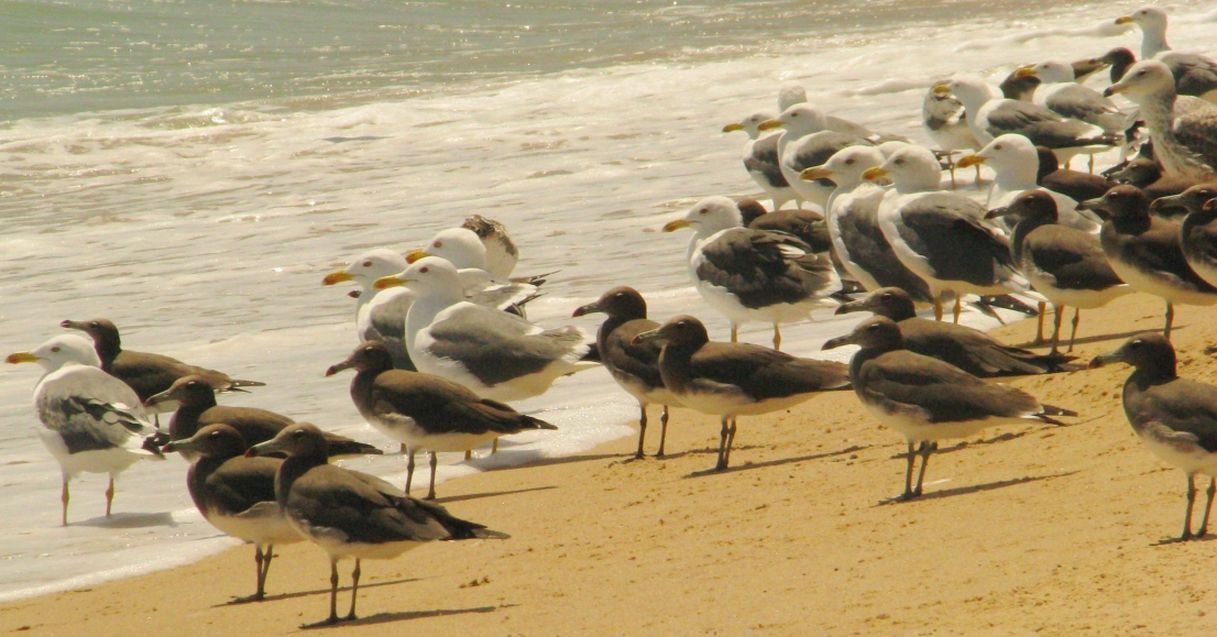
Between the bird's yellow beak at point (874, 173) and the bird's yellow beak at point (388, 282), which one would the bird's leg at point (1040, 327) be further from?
the bird's yellow beak at point (388, 282)

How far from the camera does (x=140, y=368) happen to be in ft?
32.5

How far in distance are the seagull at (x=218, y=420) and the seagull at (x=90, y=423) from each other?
1.96ft

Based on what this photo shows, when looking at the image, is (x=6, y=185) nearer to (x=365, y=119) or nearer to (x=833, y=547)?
(x=365, y=119)

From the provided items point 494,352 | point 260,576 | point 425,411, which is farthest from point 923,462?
point 494,352

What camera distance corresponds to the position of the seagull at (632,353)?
887cm

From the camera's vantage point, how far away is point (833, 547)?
6.41 meters

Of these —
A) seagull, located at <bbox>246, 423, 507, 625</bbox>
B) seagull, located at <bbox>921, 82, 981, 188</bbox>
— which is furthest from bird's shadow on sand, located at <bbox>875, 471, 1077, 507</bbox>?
seagull, located at <bbox>921, 82, 981, 188</bbox>

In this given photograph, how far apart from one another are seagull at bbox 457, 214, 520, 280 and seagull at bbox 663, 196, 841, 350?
86.5 inches

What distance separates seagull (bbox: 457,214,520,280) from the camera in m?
12.5

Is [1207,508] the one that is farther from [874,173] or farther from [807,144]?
[807,144]

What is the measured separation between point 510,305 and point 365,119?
13.2 meters

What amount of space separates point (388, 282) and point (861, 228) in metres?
3.09

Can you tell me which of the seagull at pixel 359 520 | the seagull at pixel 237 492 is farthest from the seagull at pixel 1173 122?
the seagull at pixel 237 492

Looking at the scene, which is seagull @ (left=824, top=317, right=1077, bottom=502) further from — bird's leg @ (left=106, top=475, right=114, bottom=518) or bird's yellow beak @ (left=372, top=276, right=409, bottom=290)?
bird's leg @ (left=106, top=475, right=114, bottom=518)
